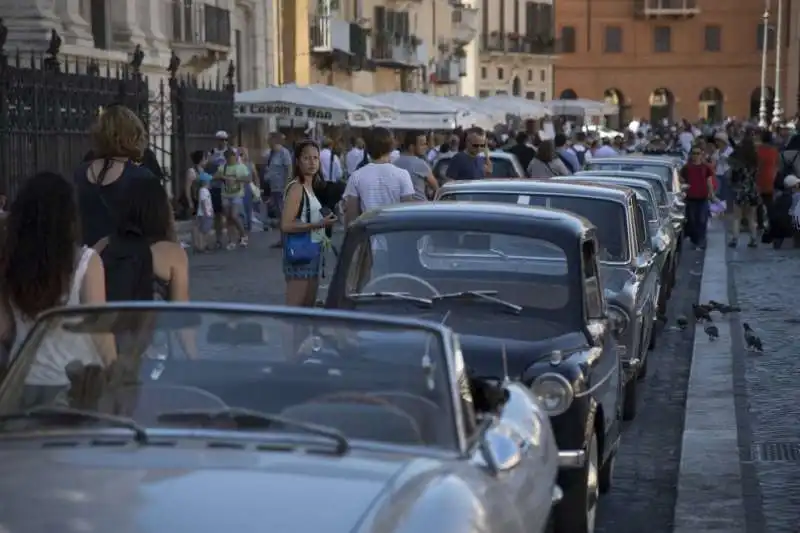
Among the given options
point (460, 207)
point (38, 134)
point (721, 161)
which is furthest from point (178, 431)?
point (721, 161)

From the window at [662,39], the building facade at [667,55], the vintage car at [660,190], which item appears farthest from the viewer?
the window at [662,39]

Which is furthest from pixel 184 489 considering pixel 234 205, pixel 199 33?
pixel 199 33

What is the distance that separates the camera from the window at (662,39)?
Result: 102125 mm

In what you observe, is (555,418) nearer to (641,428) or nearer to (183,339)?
(183,339)

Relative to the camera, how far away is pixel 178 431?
15.5 ft

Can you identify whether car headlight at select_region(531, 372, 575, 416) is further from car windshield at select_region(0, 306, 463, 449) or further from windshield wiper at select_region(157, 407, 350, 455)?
windshield wiper at select_region(157, 407, 350, 455)

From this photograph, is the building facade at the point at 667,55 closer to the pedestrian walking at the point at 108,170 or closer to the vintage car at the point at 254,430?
the pedestrian walking at the point at 108,170

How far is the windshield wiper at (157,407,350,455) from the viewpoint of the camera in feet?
15.4

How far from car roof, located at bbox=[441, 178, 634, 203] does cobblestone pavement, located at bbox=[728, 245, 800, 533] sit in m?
1.63

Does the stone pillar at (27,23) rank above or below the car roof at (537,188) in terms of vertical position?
above

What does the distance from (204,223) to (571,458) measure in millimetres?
18377

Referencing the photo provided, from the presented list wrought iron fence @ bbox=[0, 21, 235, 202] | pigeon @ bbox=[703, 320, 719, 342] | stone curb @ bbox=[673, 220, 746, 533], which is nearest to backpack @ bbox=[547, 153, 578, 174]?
wrought iron fence @ bbox=[0, 21, 235, 202]

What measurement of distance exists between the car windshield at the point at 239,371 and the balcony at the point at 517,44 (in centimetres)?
7720

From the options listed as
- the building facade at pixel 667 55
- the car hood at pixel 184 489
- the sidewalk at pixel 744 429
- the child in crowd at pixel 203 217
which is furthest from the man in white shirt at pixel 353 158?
the building facade at pixel 667 55
